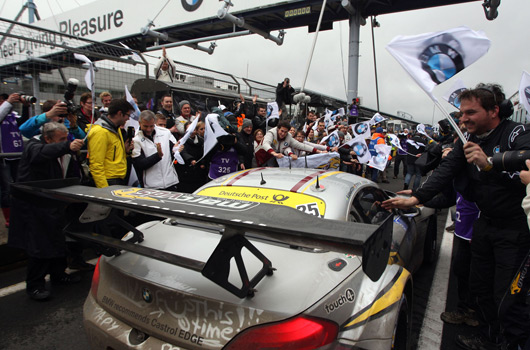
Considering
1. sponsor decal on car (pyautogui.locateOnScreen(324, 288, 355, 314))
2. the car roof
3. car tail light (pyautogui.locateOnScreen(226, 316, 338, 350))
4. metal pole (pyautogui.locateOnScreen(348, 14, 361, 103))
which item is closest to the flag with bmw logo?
the car roof

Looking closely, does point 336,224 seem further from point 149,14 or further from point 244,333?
point 149,14

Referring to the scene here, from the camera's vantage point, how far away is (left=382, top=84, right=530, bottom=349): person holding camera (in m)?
2.11

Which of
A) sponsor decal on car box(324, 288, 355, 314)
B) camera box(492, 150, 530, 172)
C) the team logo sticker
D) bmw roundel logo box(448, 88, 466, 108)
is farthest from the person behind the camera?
bmw roundel logo box(448, 88, 466, 108)

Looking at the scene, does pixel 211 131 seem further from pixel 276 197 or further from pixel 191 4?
pixel 191 4

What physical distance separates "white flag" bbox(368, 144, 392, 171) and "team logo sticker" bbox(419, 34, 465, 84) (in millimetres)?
4615

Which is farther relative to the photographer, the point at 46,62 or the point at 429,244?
the point at 46,62

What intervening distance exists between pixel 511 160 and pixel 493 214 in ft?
1.78

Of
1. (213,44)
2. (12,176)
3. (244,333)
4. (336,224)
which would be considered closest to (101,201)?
(244,333)

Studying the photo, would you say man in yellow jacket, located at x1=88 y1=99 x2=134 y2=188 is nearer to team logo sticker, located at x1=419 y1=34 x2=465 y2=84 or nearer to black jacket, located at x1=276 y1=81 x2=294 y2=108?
team logo sticker, located at x1=419 y1=34 x2=465 y2=84

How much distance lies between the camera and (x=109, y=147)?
377cm

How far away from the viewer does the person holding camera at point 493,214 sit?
6.91 ft

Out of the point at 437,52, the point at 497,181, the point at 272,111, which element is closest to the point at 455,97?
the point at 437,52

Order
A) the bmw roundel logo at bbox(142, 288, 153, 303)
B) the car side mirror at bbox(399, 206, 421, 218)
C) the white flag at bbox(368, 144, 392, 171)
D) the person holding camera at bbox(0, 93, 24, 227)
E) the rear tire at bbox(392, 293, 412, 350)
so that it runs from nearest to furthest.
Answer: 1. the bmw roundel logo at bbox(142, 288, 153, 303)
2. the rear tire at bbox(392, 293, 412, 350)
3. the car side mirror at bbox(399, 206, 421, 218)
4. the person holding camera at bbox(0, 93, 24, 227)
5. the white flag at bbox(368, 144, 392, 171)

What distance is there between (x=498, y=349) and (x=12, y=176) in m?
6.20
